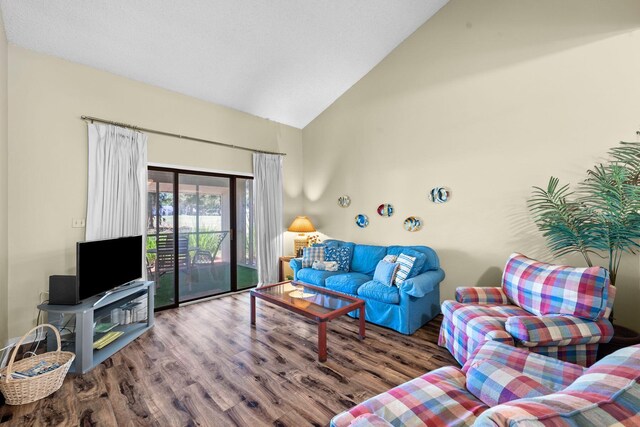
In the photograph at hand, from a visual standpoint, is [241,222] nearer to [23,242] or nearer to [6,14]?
[23,242]

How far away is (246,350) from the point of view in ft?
8.68

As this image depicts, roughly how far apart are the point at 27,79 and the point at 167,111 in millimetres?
1287

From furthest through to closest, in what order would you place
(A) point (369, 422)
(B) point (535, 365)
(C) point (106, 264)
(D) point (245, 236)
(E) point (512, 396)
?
1. (D) point (245, 236)
2. (C) point (106, 264)
3. (B) point (535, 365)
4. (E) point (512, 396)
5. (A) point (369, 422)

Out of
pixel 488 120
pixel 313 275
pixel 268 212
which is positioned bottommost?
pixel 313 275

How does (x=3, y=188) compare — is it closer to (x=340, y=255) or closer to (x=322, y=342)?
(x=322, y=342)

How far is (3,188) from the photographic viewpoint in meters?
2.53

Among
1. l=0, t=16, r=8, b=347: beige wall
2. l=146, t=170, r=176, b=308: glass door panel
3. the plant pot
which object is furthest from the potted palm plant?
l=0, t=16, r=8, b=347: beige wall

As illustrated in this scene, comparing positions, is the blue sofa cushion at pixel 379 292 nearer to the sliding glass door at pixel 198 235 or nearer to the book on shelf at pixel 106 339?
the sliding glass door at pixel 198 235

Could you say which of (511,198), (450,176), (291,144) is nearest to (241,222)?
(291,144)

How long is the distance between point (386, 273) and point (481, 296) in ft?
3.19

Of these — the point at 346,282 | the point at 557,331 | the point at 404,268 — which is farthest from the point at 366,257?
the point at 557,331

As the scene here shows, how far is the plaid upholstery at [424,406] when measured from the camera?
1.14 meters

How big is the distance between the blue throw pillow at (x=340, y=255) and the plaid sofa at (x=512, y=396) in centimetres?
252

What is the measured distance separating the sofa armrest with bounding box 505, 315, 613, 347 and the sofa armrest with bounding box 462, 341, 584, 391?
46cm
